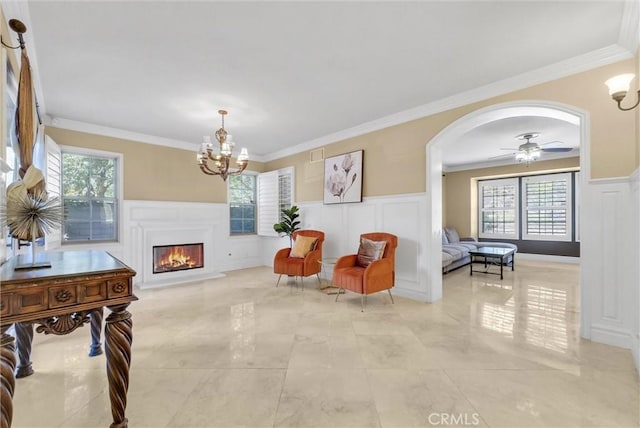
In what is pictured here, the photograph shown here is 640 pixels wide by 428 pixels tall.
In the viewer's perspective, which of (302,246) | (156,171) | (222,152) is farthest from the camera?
(156,171)

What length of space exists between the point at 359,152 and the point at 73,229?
479 centimetres

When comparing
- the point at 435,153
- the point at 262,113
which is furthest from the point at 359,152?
the point at 262,113

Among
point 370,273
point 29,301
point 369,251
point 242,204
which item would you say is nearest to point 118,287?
point 29,301

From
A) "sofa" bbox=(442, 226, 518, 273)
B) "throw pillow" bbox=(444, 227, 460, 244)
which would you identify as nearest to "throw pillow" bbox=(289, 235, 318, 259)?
"sofa" bbox=(442, 226, 518, 273)

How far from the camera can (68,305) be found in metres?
1.38

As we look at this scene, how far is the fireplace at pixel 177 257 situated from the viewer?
5.01 metres

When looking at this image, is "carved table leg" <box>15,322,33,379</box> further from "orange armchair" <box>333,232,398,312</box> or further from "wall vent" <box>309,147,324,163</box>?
"wall vent" <box>309,147,324,163</box>

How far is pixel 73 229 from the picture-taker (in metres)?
4.35

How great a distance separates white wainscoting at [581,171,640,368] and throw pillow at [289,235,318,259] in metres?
3.41

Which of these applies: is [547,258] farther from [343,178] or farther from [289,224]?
[289,224]

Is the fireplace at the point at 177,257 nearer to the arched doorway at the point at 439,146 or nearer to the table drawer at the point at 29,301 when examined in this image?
the table drawer at the point at 29,301

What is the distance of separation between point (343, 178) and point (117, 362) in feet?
13.0

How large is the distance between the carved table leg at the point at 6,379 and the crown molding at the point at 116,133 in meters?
4.24

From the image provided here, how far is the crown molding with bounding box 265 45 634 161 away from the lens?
2.55 m
